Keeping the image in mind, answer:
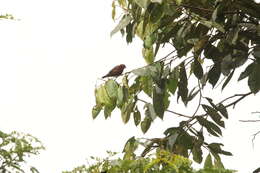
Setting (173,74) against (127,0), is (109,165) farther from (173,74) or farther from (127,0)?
(127,0)

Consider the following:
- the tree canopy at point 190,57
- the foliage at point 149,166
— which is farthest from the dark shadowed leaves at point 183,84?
the foliage at point 149,166

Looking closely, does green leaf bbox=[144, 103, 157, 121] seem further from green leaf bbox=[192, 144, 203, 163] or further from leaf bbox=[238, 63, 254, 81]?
leaf bbox=[238, 63, 254, 81]

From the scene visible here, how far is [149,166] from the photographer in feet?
8.72

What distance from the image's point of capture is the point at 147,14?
13.9 ft

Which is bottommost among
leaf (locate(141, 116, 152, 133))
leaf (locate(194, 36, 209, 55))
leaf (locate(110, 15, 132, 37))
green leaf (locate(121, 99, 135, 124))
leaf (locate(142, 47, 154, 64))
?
leaf (locate(141, 116, 152, 133))

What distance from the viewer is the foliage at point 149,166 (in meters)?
2.63

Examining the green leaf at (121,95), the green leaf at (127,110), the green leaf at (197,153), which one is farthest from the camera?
the green leaf at (127,110)

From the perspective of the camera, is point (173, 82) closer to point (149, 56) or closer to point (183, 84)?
point (183, 84)

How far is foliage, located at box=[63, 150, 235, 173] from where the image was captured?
2629 mm

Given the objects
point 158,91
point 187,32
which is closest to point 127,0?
point 187,32

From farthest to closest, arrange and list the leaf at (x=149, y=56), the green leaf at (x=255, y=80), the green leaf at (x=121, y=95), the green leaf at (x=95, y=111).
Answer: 1. the leaf at (x=149, y=56)
2. the green leaf at (x=95, y=111)
3. the green leaf at (x=121, y=95)
4. the green leaf at (x=255, y=80)

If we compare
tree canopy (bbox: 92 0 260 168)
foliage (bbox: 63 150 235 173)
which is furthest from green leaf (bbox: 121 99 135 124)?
foliage (bbox: 63 150 235 173)

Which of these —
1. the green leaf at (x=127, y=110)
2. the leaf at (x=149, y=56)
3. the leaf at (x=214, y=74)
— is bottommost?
the green leaf at (x=127, y=110)

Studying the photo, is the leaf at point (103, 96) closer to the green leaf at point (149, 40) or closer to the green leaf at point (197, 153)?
the green leaf at point (149, 40)
